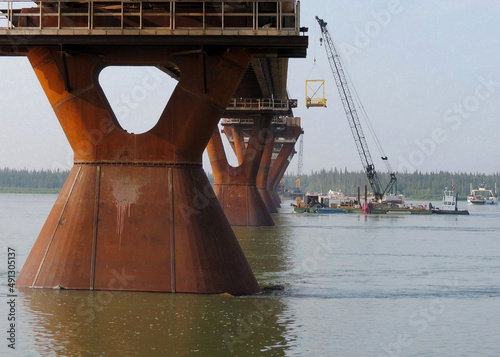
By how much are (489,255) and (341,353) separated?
132 feet

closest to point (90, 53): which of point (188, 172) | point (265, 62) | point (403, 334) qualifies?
point (188, 172)

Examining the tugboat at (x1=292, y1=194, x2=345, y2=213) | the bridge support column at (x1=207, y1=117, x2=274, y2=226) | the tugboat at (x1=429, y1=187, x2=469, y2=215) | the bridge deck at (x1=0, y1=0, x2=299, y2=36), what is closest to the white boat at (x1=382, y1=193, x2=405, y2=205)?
the tugboat at (x1=429, y1=187, x2=469, y2=215)

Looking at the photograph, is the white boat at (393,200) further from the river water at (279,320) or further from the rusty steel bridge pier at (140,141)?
the rusty steel bridge pier at (140,141)

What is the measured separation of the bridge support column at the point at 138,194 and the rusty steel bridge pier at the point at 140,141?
0.04m

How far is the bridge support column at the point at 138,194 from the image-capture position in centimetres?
2872

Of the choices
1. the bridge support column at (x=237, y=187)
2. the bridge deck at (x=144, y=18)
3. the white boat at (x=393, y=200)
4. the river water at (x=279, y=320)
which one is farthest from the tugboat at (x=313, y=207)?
the bridge deck at (x=144, y=18)

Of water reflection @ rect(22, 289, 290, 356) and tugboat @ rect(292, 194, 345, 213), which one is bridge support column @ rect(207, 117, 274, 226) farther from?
tugboat @ rect(292, 194, 345, 213)

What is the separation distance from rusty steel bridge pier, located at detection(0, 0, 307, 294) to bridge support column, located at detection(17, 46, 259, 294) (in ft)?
0.12

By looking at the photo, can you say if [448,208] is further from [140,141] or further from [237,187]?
[140,141]

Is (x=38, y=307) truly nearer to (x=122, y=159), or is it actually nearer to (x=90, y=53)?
(x=122, y=159)

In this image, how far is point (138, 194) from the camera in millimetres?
29609

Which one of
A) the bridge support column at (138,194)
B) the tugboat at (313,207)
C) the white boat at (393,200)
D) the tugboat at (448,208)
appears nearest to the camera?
the bridge support column at (138,194)

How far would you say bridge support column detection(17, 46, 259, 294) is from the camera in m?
28.7

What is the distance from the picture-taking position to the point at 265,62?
59.1 meters
